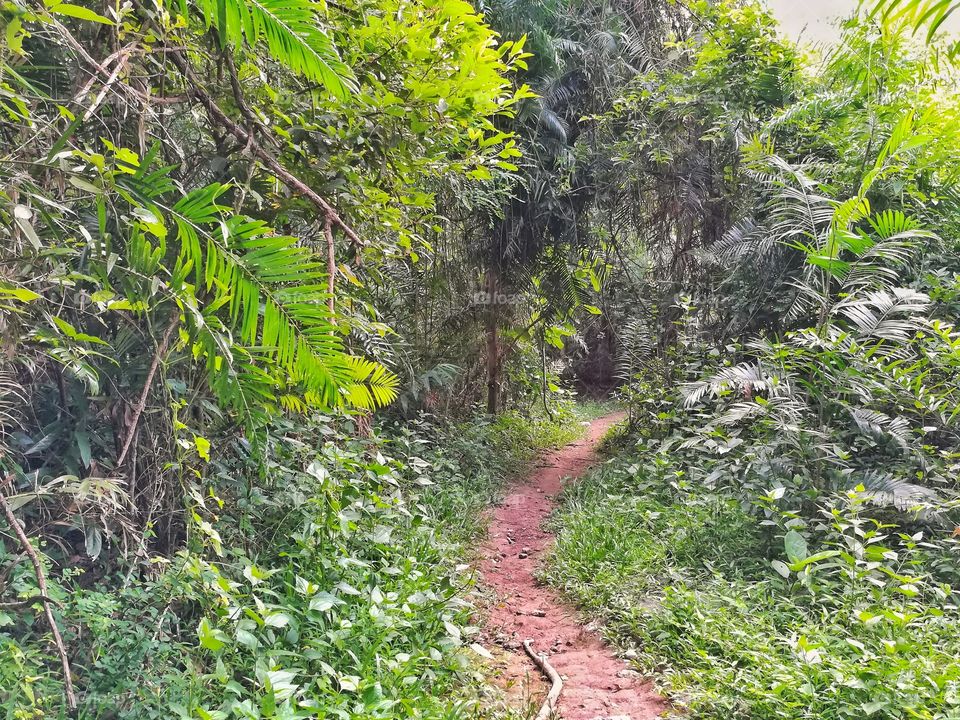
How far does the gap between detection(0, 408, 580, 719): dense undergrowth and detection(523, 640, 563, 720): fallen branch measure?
33cm

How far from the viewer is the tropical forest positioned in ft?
5.72

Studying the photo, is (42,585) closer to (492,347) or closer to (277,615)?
(277,615)

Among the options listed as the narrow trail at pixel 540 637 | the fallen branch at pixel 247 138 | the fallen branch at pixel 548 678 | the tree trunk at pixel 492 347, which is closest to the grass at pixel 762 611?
the narrow trail at pixel 540 637

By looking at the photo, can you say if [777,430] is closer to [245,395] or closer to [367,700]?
[367,700]

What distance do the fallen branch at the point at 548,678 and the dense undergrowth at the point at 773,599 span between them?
1.47 feet

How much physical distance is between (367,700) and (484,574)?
2057 millimetres

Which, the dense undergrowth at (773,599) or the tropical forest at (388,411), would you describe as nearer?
the tropical forest at (388,411)

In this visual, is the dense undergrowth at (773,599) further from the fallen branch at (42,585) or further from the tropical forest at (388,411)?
the fallen branch at (42,585)

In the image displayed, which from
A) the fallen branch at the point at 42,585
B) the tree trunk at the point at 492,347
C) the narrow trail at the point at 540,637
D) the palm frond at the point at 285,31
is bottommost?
the narrow trail at the point at 540,637

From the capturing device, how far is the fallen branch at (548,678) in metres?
2.60

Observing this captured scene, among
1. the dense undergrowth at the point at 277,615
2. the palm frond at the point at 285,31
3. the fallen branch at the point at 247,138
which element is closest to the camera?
the palm frond at the point at 285,31

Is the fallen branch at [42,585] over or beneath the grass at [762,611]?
over

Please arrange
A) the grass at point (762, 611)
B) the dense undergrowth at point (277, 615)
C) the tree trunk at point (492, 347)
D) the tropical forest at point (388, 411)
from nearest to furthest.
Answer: the tropical forest at point (388, 411), the dense undergrowth at point (277, 615), the grass at point (762, 611), the tree trunk at point (492, 347)

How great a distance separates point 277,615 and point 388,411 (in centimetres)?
398
